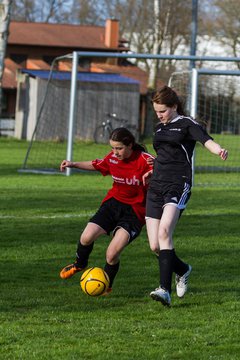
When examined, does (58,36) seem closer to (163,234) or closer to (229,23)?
(229,23)

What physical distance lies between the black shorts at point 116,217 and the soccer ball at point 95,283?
0.49m

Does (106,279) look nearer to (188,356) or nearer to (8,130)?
(188,356)

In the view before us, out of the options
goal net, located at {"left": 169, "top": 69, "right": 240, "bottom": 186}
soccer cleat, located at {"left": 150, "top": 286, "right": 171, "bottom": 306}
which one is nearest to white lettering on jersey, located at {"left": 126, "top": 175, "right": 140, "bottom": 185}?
soccer cleat, located at {"left": 150, "top": 286, "right": 171, "bottom": 306}

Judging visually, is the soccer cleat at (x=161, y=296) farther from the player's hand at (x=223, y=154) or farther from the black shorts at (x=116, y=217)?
the player's hand at (x=223, y=154)

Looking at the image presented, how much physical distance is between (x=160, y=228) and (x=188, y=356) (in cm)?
199

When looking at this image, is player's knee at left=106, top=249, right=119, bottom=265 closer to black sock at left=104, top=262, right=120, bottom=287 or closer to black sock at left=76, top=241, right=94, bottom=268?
black sock at left=104, top=262, right=120, bottom=287

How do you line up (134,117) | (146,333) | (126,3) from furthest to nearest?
(126,3) → (134,117) → (146,333)

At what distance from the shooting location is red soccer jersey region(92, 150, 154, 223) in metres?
9.14

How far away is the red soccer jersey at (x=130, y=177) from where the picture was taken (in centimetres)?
914

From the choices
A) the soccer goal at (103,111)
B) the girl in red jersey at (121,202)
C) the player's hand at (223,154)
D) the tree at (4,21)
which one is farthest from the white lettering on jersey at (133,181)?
the tree at (4,21)

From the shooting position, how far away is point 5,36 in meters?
29.5

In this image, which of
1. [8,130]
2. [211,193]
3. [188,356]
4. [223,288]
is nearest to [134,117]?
[8,130]

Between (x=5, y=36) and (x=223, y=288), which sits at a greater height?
(x=5, y=36)

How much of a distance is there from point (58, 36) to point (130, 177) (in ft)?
198
